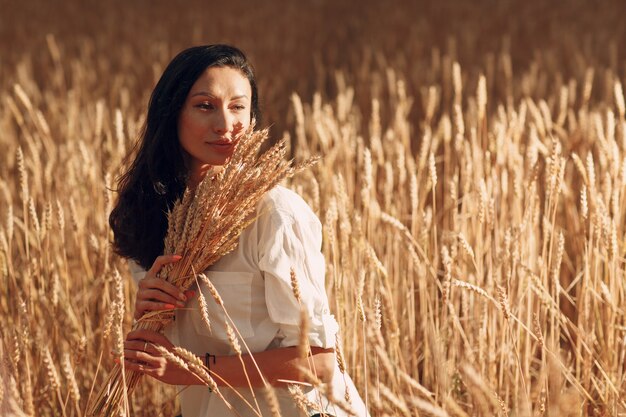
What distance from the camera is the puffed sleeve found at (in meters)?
1.25

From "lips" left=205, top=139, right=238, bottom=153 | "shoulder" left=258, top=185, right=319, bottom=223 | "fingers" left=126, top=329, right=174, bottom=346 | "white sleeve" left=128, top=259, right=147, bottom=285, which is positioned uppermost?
"lips" left=205, top=139, right=238, bottom=153

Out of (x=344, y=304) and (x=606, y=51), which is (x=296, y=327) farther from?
(x=606, y=51)

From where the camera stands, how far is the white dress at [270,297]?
49.3 inches

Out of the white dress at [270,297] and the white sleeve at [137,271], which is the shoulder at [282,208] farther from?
the white sleeve at [137,271]

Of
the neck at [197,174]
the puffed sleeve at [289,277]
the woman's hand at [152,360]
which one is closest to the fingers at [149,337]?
the woman's hand at [152,360]

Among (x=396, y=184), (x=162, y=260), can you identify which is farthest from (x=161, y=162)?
(x=396, y=184)

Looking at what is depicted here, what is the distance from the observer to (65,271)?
1.86m

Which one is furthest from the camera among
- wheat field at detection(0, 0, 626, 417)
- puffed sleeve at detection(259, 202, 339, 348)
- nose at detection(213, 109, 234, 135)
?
wheat field at detection(0, 0, 626, 417)

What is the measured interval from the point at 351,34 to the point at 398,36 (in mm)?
365

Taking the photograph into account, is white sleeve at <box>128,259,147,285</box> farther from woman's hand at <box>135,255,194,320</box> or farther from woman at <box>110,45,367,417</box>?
woman's hand at <box>135,255,194,320</box>

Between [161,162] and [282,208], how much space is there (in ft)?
0.86

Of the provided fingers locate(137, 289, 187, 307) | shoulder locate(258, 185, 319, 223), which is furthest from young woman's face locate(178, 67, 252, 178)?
fingers locate(137, 289, 187, 307)

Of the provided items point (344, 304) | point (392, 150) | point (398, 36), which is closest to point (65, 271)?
point (344, 304)

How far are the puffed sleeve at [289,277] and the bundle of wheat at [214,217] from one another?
0.15ft
